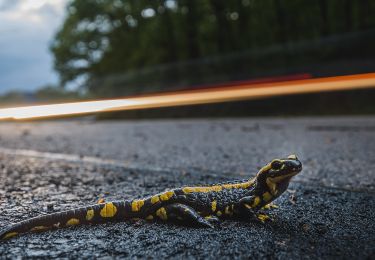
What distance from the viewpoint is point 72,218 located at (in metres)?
3.28

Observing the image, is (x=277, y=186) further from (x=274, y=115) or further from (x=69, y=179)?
(x=274, y=115)

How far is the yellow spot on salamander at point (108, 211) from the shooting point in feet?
11.0

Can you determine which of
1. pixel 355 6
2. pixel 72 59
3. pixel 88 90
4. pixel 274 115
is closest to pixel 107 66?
pixel 72 59

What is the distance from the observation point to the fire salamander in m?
3.31

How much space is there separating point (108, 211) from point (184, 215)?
61cm

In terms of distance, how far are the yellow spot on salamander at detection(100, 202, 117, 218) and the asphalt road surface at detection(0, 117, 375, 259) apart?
0.12 m

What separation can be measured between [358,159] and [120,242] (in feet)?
15.4

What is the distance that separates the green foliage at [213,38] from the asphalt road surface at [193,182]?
10815 millimetres

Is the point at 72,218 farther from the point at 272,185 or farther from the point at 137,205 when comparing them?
the point at 272,185

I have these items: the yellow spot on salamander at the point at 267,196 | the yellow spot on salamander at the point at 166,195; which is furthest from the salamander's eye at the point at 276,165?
the yellow spot on salamander at the point at 166,195

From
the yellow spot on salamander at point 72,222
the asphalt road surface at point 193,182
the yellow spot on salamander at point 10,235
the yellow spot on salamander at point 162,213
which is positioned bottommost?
the asphalt road surface at point 193,182

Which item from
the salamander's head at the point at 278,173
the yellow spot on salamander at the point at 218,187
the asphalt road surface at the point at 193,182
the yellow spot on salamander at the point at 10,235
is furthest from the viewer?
the yellow spot on salamander at the point at 218,187

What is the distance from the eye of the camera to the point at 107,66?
43.8 m

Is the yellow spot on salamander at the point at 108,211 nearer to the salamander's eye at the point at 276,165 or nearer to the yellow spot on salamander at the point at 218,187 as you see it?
the yellow spot on salamander at the point at 218,187
